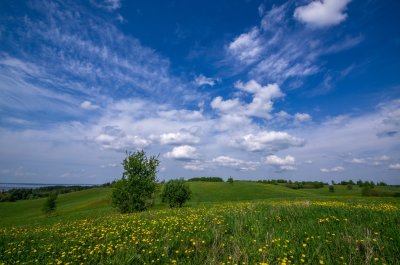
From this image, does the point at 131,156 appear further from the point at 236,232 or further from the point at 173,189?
the point at 236,232

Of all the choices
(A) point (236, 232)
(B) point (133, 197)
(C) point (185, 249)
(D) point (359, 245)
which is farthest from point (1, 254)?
(B) point (133, 197)

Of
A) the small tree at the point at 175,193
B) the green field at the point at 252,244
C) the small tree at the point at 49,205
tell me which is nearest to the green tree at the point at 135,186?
the small tree at the point at 175,193

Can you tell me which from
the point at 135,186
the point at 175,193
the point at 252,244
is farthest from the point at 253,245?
the point at 175,193

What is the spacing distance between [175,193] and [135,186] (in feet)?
34.6

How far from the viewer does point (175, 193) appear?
32.2 meters

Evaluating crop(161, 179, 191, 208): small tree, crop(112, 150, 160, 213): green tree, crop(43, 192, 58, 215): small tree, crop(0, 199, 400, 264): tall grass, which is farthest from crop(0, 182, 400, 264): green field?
crop(43, 192, 58, 215): small tree

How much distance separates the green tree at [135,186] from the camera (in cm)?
2222

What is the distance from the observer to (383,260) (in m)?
4.16

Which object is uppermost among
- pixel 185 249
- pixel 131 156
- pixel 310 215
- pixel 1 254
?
pixel 131 156

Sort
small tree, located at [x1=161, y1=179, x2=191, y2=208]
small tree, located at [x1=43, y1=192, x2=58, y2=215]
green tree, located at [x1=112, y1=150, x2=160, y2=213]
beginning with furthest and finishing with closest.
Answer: small tree, located at [x1=43, y1=192, x2=58, y2=215] → small tree, located at [x1=161, y1=179, x2=191, y2=208] → green tree, located at [x1=112, y1=150, x2=160, y2=213]

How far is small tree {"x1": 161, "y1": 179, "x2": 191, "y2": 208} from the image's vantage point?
106ft

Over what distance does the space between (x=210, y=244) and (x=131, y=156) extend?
1987cm

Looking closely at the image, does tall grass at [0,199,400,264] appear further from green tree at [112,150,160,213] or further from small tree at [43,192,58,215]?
small tree at [43,192,58,215]

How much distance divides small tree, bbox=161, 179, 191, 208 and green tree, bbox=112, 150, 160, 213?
8.93 metres
